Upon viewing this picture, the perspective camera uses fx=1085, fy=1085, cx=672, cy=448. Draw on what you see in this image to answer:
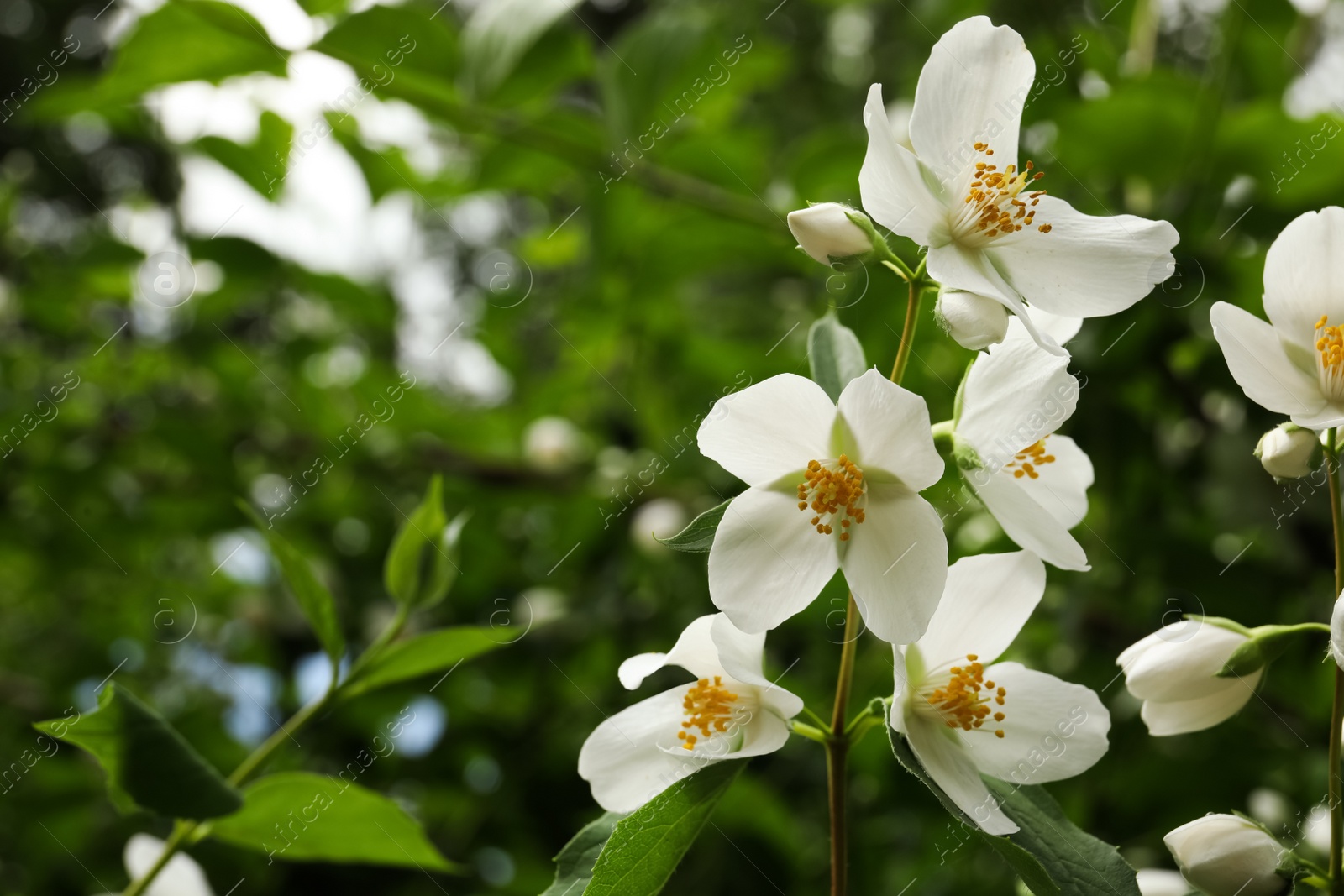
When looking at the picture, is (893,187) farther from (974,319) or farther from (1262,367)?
(1262,367)

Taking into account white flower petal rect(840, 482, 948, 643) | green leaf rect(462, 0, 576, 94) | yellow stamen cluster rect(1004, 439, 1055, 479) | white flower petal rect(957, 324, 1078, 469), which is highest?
green leaf rect(462, 0, 576, 94)

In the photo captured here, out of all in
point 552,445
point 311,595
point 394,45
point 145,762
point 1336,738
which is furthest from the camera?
point 552,445

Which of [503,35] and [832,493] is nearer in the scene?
[832,493]

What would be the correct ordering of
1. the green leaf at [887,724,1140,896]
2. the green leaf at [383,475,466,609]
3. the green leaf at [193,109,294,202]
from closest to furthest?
1. the green leaf at [887,724,1140,896]
2. the green leaf at [383,475,466,609]
3. the green leaf at [193,109,294,202]

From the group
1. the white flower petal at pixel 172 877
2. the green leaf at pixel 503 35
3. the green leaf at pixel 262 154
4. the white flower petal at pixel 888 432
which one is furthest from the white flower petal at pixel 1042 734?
the green leaf at pixel 262 154

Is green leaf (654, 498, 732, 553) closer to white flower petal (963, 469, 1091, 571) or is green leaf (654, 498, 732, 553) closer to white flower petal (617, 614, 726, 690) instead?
white flower petal (617, 614, 726, 690)

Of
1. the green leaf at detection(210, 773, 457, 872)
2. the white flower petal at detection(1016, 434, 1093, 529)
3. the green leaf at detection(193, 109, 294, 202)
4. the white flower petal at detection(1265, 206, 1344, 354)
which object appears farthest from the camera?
the green leaf at detection(193, 109, 294, 202)

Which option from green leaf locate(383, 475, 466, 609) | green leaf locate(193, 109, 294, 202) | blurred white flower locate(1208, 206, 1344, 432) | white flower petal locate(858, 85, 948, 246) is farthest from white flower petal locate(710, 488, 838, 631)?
green leaf locate(193, 109, 294, 202)

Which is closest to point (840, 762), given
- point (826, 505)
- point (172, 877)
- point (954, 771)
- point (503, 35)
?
point (954, 771)
